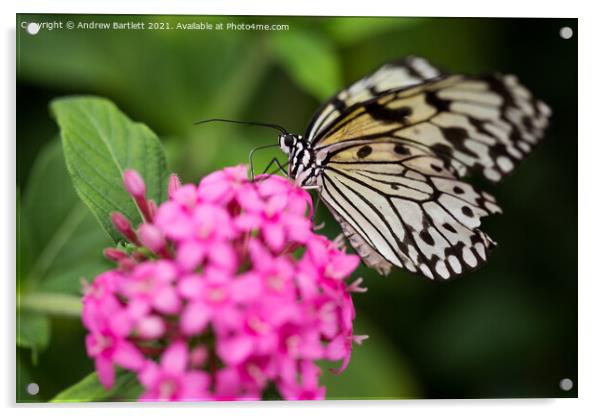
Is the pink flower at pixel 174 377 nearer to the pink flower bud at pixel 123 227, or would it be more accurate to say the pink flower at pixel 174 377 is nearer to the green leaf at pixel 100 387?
the green leaf at pixel 100 387

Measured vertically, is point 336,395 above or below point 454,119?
below

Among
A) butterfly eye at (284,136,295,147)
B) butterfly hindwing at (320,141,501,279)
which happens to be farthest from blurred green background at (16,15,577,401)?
butterfly hindwing at (320,141,501,279)

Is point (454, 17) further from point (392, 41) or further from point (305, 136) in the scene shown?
point (305, 136)

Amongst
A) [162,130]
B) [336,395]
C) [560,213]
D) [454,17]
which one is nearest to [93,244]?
[162,130]

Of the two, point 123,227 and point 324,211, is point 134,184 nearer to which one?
point 123,227

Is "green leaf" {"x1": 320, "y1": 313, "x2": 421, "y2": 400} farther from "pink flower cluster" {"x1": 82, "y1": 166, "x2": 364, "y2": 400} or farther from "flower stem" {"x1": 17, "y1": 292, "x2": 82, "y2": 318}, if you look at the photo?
"flower stem" {"x1": 17, "y1": 292, "x2": 82, "y2": 318}

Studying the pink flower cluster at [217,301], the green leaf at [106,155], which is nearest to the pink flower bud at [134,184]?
the pink flower cluster at [217,301]
